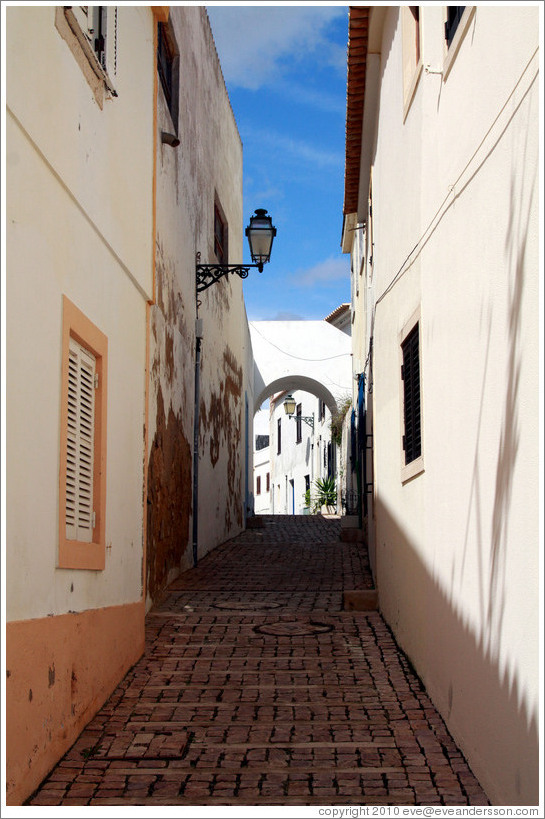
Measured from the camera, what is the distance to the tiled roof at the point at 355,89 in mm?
9586

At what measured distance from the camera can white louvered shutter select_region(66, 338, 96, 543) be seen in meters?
5.60

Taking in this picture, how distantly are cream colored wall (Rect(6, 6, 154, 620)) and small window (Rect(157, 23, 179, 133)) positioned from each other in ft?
11.4

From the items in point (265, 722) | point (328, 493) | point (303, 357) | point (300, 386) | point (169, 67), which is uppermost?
point (169, 67)

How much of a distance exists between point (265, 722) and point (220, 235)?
12036 millimetres

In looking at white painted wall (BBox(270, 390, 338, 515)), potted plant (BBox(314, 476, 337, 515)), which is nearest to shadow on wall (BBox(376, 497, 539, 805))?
potted plant (BBox(314, 476, 337, 515))

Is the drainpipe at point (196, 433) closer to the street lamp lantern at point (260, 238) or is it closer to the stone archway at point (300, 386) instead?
the street lamp lantern at point (260, 238)

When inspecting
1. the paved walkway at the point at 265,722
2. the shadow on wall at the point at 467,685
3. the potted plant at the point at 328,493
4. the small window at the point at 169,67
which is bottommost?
the paved walkway at the point at 265,722

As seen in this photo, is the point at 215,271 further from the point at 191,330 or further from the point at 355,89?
the point at 355,89

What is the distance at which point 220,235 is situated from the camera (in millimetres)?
16688

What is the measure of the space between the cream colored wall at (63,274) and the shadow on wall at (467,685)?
2115 millimetres

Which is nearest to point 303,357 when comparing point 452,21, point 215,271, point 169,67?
point 215,271

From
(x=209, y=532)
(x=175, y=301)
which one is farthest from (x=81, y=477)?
(x=209, y=532)

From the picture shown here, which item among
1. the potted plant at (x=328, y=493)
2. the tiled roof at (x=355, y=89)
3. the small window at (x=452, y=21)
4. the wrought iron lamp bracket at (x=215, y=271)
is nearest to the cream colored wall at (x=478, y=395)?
the small window at (x=452, y=21)

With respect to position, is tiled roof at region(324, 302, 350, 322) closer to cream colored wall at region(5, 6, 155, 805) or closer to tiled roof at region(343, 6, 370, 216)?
tiled roof at region(343, 6, 370, 216)
